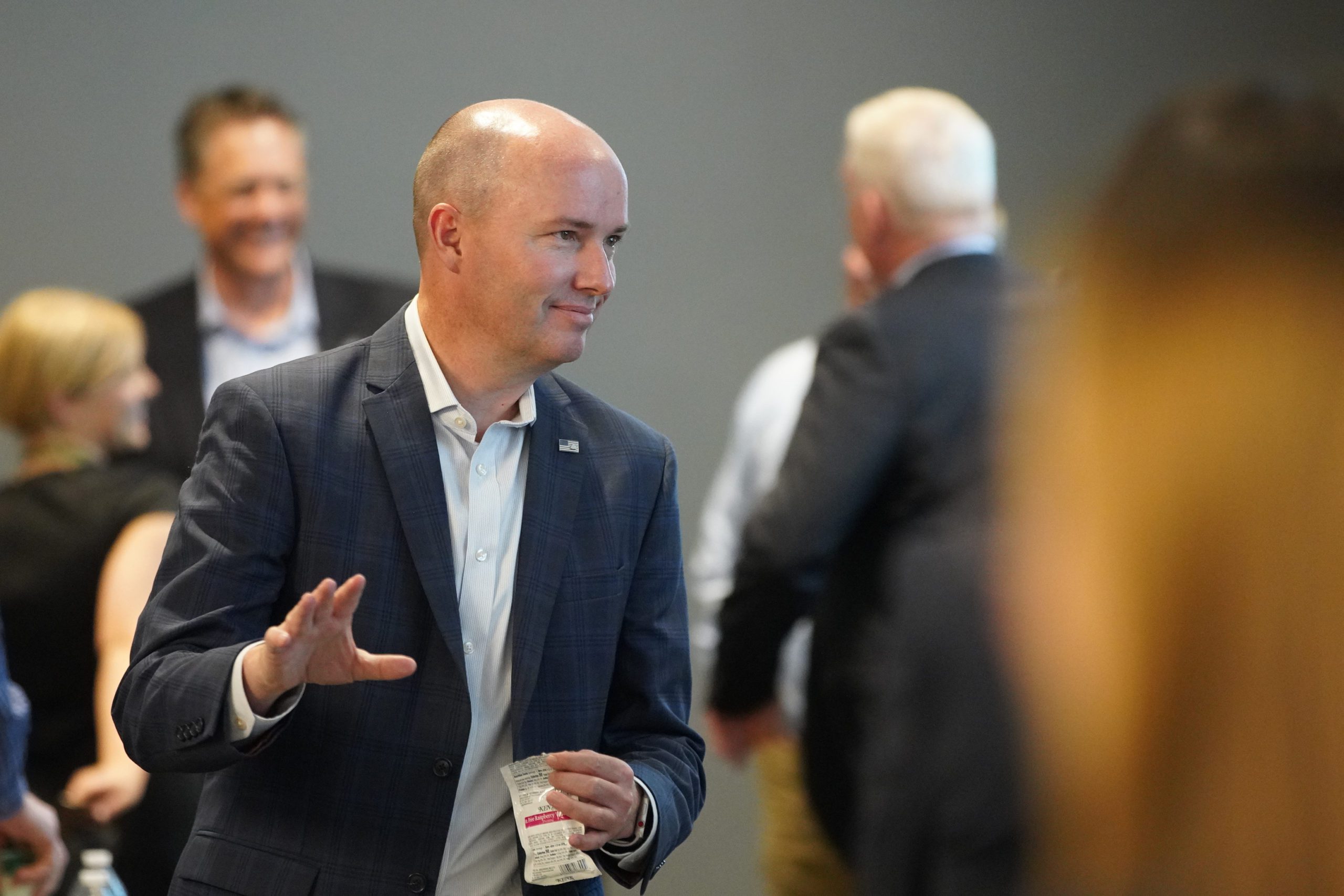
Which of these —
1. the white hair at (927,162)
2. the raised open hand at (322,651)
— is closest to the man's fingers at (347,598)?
the raised open hand at (322,651)

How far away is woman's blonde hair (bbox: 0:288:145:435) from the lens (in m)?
3.57

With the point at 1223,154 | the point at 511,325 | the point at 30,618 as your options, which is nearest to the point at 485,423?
the point at 511,325

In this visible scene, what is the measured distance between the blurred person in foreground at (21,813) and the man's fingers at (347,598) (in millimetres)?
1034

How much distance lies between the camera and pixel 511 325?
6.87 ft

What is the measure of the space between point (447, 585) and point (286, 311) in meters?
2.63

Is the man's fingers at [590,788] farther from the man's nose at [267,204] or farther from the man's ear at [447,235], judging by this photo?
the man's nose at [267,204]

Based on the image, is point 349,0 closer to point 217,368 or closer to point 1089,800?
point 217,368

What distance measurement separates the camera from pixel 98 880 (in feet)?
8.71

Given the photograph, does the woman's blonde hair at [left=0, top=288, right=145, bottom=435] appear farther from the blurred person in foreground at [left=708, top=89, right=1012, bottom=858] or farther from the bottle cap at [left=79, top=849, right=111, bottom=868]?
the blurred person in foreground at [left=708, top=89, right=1012, bottom=858]

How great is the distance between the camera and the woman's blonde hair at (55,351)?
11.7ft

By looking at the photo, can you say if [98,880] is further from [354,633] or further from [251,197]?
[251,197]

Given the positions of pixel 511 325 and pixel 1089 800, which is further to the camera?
pixel 511 325

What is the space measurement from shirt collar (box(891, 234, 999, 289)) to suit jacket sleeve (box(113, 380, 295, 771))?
147 centimetres

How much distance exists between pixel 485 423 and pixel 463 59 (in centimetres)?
315
